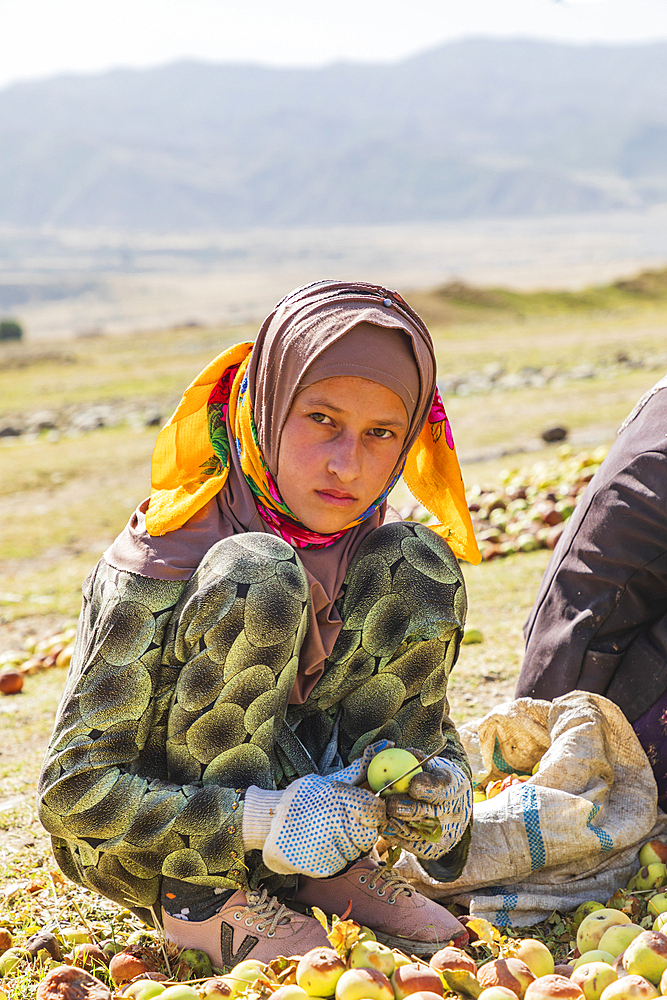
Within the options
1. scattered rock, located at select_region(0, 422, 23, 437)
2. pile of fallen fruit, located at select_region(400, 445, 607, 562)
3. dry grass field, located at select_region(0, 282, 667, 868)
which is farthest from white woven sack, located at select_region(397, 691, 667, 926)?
scattered rock, located at select_region(0, 422, 23, 437)

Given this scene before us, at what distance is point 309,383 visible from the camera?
7.11ft

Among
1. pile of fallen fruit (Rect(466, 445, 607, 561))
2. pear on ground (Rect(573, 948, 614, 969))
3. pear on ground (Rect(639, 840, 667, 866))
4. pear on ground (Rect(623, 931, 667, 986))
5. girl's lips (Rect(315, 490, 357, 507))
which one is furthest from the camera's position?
pile of fallen fruit (Rect(466, 445, 607, 561))

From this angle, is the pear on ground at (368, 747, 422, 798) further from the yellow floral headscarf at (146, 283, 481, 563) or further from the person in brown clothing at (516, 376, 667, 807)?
the person in brown clothing at (516, 376, 667, 807)

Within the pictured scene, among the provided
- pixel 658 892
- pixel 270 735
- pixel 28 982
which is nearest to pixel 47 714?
pixel 28 982

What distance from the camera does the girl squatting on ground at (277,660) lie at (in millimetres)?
2027

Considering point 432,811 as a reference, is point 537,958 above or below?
below

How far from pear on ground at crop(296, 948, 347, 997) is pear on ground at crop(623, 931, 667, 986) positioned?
0.59m

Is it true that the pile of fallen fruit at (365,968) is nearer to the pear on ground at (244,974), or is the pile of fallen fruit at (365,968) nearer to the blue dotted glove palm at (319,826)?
the pear on ground at (244,974)

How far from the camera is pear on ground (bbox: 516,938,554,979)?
2.12 m

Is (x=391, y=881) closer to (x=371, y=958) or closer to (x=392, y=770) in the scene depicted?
(x=371, y=958)

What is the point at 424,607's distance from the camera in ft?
7.40

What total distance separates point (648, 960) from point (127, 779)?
1129 millimetres

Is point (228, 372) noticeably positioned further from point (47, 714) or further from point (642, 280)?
point (642, 280)

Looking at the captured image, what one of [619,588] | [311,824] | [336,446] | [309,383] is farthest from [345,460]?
[619,588]
